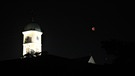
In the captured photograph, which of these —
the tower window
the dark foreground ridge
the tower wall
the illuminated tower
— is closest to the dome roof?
the illuminated tower

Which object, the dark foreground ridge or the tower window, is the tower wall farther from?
the dark foreground ridge

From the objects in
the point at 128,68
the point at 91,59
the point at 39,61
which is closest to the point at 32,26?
the point at 91,59

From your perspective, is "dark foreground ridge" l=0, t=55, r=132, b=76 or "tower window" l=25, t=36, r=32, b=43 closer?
"dark foreground ridge" l=0, t=55, r=132, b=76

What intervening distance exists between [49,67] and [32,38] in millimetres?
40920

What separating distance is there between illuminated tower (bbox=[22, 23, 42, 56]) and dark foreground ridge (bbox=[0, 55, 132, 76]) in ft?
129

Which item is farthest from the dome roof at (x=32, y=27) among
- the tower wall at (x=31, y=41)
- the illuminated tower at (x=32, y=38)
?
the tower wall at (x=31, y=41)

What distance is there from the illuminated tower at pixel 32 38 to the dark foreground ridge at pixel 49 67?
129 ft

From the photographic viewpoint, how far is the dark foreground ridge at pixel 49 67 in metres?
21.4

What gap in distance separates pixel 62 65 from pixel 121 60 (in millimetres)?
4827

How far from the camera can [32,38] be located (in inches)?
2473

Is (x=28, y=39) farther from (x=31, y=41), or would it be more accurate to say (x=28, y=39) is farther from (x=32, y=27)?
(x=32, y=27)

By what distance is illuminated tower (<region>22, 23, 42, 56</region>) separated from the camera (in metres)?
62.2

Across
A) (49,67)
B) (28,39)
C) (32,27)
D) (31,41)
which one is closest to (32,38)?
(31,41)

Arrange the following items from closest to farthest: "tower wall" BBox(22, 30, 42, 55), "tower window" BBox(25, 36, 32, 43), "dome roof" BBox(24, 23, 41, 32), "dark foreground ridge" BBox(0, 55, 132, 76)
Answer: "dark foreground ridge" BBox(0, 55, 132, 76)
"tower wall" BBox(22, 30, 42, 55)
"dome roof" BBox(24, 23, 41, 32)
"tower window" BBox(25, 36, 32, 43)
